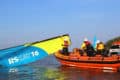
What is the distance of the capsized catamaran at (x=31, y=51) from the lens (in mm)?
34188

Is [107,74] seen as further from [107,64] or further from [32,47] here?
[32,47]

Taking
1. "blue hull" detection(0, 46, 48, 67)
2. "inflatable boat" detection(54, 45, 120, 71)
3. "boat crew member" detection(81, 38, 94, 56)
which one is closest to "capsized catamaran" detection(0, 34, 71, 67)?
"blue hull" detection(0, 46, 48, 67)

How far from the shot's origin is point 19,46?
34.7 m

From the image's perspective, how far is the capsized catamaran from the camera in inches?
1346

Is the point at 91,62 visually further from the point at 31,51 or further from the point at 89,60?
the point at 31,51

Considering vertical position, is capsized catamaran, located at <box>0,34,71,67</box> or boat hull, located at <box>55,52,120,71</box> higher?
capsized catamaran, located at <box>0,34,71,67</box>

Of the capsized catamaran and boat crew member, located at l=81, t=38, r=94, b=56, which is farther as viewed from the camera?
the capsized catamaran

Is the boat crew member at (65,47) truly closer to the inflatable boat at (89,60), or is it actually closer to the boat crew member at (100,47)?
the inflatable boat at (89,60)

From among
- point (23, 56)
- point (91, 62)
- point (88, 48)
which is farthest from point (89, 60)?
point (23, 56)

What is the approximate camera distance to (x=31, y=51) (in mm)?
34531

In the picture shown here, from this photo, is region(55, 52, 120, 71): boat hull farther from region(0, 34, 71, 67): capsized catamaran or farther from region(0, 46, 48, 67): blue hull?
region(0, 46, 48, 67): blue hull

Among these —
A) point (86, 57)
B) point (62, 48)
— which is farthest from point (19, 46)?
point (86, 57)

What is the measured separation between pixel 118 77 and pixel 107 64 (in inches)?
140

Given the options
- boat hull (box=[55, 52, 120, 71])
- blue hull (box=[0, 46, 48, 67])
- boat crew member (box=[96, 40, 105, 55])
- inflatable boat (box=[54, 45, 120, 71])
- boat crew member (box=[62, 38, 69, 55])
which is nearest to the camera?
inflatable boat (box=[54, 45, 120, 71])
